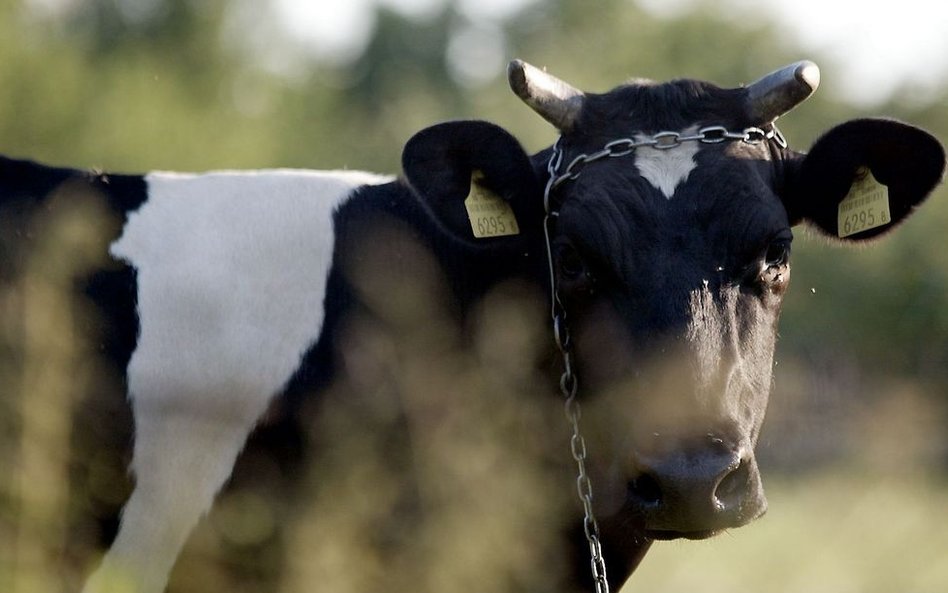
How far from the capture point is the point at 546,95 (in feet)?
16.2

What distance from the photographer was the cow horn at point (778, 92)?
4859 millimetres

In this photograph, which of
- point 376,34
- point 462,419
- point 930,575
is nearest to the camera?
point 462,419

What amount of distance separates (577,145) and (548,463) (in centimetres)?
118

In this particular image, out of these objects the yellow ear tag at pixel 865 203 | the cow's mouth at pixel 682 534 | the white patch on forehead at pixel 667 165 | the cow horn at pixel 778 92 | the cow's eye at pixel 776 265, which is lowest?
the cow's mouth at pixel 682 534

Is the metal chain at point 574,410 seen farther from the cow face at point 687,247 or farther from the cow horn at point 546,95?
the cow horn at point 546,95

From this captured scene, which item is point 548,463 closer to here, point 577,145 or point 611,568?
point 611,568

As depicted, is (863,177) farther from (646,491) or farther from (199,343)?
(199,343)

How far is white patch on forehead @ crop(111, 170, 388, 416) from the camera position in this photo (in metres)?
4.80

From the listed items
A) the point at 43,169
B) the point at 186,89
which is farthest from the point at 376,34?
the point at 43,169

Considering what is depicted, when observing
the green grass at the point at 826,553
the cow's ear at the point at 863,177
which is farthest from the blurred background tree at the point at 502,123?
the cow's ear at the point at 863,177

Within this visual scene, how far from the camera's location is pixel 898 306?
1224 inches

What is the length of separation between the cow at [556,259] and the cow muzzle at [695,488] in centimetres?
2

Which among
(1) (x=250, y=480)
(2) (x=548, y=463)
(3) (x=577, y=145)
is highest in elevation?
(3) (x=577, y=145)

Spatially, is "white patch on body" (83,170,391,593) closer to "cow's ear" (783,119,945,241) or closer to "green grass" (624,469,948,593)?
"cow's ear" (783,119,945,241)
